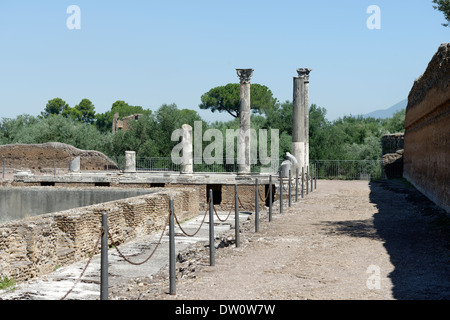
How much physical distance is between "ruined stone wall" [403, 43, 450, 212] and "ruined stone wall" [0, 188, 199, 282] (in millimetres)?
7603

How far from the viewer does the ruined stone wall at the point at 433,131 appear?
1342cm

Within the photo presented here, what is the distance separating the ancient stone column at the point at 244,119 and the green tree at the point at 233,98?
40.6 metres

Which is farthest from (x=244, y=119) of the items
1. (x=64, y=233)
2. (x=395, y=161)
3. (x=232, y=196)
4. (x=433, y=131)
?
(x=64, y=233)

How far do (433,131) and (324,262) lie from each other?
9950mm

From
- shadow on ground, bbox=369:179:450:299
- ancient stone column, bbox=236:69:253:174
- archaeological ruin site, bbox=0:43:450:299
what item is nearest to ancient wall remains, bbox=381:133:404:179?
archaeological ruin site, bbox=0:43:450:299

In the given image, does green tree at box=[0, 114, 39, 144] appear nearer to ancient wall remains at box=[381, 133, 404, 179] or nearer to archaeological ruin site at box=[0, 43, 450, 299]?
archaeological ruin site at box=[0, 43, 450, 299]

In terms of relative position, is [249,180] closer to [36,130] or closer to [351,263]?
[351,263]

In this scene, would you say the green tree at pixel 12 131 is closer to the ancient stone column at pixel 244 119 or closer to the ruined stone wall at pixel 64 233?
the ancient stone column at pixel 244 119

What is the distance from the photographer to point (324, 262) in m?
7.74

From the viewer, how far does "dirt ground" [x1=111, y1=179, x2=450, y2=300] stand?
6141 millimetres

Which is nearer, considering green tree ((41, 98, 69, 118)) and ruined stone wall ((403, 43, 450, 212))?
ruined stone wall ((403, 43, 450, 212))

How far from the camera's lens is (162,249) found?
505 inches
